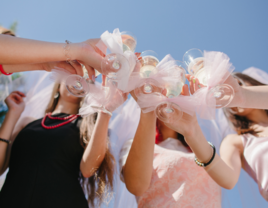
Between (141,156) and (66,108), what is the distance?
129 centimetres

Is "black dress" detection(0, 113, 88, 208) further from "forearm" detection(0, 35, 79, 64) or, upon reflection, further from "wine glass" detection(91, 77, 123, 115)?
"forearm" detection(0, 35, 79, 64)

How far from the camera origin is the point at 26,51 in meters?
1.06

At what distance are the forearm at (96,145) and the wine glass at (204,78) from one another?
A: 2.31 ft

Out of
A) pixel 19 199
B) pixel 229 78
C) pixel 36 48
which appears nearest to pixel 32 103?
pixel 19 199

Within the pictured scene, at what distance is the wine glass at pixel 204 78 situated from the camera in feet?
3.68

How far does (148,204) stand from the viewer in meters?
1.56

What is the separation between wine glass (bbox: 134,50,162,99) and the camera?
3.56ft

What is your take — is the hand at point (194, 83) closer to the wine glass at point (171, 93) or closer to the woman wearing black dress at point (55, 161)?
the wine glass at point (171, 93)

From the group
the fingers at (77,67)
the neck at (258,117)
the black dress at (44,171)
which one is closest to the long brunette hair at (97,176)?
the black dress at (44,171)

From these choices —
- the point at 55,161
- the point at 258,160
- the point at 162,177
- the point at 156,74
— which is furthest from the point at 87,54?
the point at 258,160

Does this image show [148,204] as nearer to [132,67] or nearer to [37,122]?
[132,67]

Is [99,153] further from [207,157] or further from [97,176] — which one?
[207,157]

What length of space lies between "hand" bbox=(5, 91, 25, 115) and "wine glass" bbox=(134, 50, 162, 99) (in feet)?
5.30

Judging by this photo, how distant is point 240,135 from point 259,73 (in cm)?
130
